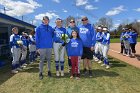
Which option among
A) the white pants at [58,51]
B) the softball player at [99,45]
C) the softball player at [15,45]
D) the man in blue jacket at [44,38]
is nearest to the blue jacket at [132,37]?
the softball player at [99,45]

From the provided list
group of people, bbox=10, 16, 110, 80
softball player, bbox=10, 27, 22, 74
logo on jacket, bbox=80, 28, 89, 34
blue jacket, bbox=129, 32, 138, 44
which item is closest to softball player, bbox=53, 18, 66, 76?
group of people, bbox=10, 16, 110, 80

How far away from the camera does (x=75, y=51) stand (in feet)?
33.3

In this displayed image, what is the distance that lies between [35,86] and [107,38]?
4778mm

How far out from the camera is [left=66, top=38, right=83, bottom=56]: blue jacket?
1014cm

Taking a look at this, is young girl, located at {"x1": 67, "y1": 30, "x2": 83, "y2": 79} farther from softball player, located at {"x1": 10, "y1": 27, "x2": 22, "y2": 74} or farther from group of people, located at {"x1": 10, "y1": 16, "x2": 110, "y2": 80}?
softball player, located at {"x1": 10, "y1": 27, "x2": 22, "y2": 74}

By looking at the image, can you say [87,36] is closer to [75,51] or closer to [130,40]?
[75,51]

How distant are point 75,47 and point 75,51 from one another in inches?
5.8

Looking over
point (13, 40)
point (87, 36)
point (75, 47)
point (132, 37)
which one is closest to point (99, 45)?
point (87, 36)

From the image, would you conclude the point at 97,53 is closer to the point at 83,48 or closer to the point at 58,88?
the point at 83,48

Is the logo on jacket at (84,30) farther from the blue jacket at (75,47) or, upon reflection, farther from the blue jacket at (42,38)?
the blue jacket at (42,38)

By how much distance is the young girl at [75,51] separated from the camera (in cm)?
1013

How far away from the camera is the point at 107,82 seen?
30.6ft

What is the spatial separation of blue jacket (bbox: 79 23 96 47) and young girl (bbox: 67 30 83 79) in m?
0.36

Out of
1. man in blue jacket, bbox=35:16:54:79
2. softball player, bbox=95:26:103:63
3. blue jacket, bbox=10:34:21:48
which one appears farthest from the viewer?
softball player, bbox=95:26:103:63
